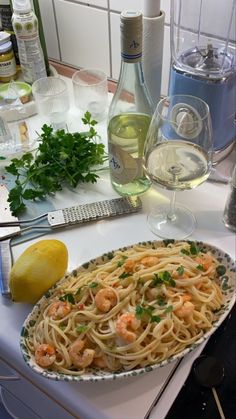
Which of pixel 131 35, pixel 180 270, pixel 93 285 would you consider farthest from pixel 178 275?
pixel 131 35

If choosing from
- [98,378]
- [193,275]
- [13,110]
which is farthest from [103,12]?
[98,378]

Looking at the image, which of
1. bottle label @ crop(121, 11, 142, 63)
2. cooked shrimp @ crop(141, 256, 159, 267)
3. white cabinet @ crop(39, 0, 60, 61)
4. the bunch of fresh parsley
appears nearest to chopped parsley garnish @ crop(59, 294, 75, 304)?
cooked shrimp @ crop(141, 256, 159, 267)

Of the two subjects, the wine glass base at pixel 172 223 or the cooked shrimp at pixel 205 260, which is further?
the wine glass base at pixel 172 223

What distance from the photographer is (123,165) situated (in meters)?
0.72

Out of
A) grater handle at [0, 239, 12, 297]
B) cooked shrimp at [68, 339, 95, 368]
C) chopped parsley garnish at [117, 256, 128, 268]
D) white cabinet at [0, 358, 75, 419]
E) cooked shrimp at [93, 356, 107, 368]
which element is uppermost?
chopped parsley garnish at [117, 256, 128, 268]

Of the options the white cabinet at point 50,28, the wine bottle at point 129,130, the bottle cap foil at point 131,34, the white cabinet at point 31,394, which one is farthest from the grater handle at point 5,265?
the white cabinet at point 50,28

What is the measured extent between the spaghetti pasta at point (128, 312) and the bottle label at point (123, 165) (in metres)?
0.17

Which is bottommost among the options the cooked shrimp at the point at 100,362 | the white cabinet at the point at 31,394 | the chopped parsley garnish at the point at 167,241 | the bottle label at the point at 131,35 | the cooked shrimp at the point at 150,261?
the white cabinet at the point at 31,394

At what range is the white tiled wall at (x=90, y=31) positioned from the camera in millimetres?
889

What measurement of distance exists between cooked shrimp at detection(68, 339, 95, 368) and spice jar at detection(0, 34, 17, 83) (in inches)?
26.3

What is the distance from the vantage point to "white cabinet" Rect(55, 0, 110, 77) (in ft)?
3.12

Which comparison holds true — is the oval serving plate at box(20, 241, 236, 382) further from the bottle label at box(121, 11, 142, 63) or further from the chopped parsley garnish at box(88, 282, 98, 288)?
the bottle label at box(121, 11, 142, 63)

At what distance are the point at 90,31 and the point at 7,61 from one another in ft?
0.62

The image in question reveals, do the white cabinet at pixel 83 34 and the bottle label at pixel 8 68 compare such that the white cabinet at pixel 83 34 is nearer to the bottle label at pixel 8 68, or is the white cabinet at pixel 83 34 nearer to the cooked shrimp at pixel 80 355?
the bottle label at pixel 8 68
